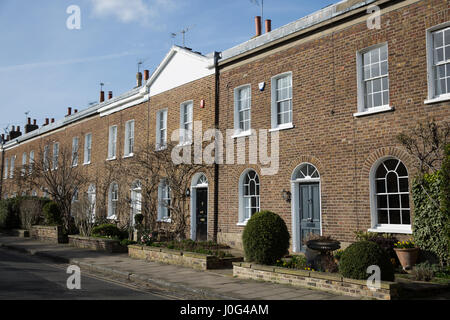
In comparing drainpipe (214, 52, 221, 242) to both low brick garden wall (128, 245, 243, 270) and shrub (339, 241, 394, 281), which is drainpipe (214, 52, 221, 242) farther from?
shrub (339, 241, 394, 281)

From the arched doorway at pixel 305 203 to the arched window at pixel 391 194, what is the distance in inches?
75.9

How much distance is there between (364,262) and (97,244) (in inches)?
488

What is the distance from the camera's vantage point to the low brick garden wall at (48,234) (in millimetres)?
20531

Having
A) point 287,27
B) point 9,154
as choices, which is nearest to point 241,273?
point 287,27

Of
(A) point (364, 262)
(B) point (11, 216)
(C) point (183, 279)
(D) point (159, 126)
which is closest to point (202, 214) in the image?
(D) point (159, 126)

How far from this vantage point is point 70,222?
2198 centimetres

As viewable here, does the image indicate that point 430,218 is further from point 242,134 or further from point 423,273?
point 242,134

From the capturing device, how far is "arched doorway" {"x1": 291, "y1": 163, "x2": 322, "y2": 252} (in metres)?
13.4

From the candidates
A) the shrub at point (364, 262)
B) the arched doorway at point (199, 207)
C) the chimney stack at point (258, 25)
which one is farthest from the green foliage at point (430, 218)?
the chimney stack at point (258, 25)

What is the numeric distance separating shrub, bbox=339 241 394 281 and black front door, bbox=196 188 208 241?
9.48 meters

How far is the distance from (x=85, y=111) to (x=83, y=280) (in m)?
18.4

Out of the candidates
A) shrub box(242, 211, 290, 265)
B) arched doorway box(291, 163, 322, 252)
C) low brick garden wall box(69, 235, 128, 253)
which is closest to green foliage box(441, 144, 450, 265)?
shrub box(242, 211, 290, 265)

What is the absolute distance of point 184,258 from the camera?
1277cm

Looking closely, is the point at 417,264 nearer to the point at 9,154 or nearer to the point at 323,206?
the point at 323,206
